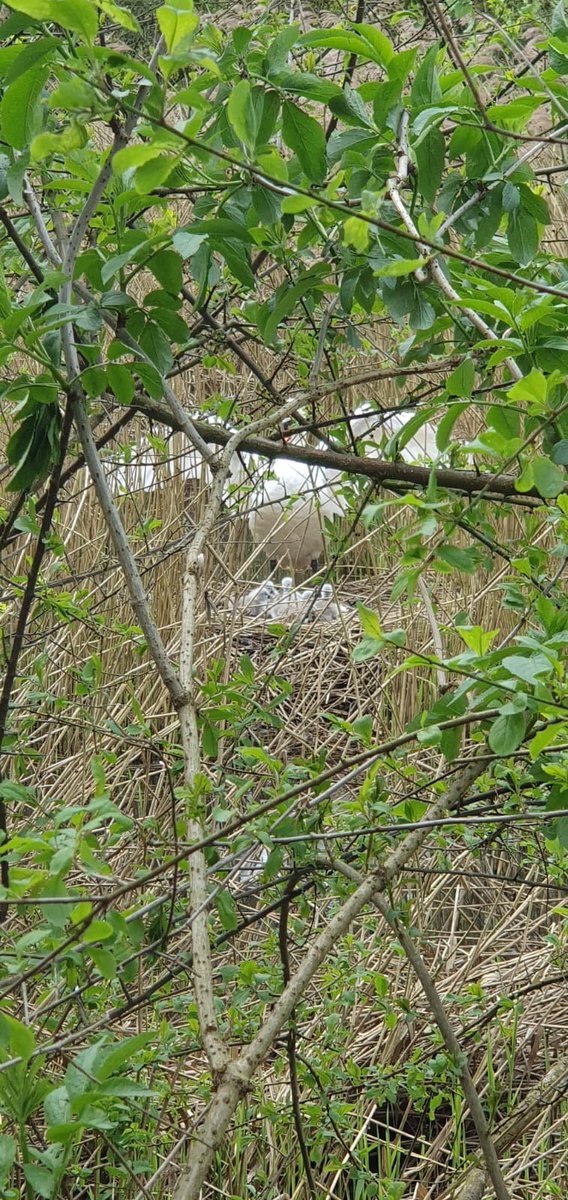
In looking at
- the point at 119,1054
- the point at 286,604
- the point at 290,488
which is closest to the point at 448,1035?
the point at 119,1054

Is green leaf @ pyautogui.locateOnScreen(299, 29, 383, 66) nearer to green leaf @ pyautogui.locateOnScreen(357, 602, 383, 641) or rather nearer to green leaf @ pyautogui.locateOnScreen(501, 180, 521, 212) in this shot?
green leaf @ pyautogui.locateOnScreen(501, 180, 521, 212)

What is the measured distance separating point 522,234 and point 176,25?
0.41 meters

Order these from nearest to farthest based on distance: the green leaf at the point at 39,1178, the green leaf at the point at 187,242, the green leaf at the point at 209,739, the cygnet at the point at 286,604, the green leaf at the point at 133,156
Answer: the green leaf at the point at 133,156
the green leaf at the point at 39,1178
the green leaf at the point at 187,242
the green leaf at the point at 209,739
the cygnet at the point at 286,604

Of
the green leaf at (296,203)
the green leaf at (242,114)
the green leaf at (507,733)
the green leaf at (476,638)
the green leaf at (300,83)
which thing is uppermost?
the green leaf at (300,83)

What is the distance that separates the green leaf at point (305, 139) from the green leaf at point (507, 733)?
427mm

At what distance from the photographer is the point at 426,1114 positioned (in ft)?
5.77

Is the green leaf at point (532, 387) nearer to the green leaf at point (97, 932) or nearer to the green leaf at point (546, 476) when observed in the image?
the green leaf at point (546, 476)

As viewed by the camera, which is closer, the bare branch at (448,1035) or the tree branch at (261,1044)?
the tree branch at (261,1044)

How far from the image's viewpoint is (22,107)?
2.28 ft

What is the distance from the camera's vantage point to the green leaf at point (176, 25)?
1.86 feet

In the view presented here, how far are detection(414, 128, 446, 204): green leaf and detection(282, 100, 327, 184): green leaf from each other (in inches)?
3.6

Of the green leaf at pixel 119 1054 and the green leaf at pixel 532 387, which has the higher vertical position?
the green leaf at pixel 532 387

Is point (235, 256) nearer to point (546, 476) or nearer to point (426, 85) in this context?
point (426, 85)

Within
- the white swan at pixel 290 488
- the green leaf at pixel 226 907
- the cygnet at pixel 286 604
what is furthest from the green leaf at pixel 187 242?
the cygnet at pixel 286 604
